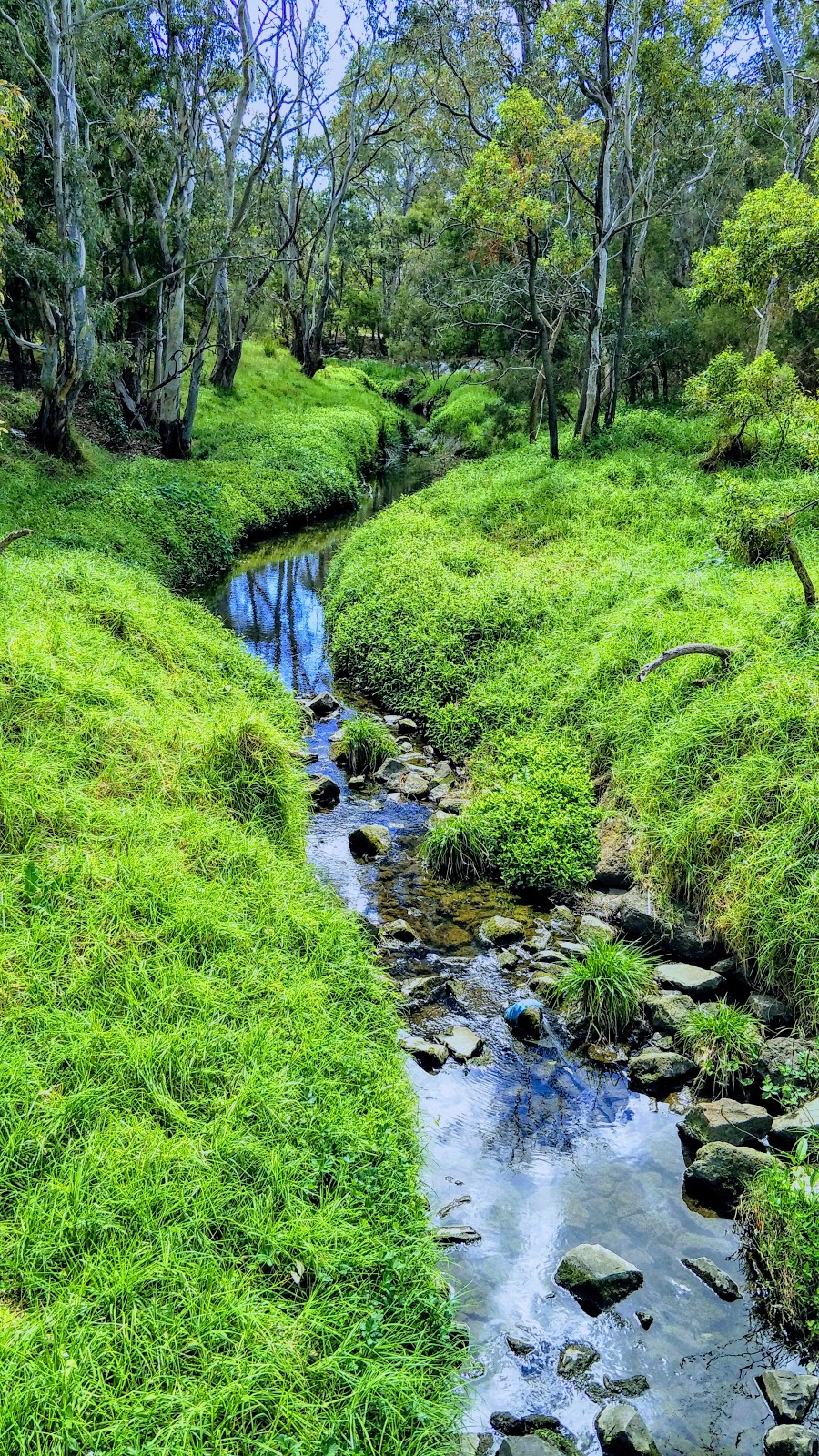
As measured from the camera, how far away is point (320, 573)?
21062 millimetres

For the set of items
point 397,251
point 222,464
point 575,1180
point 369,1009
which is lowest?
point 575,1180

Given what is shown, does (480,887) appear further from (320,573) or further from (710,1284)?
(320,573)

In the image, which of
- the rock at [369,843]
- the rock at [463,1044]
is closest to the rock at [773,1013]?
the rock at [463,1044]

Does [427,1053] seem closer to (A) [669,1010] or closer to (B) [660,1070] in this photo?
(B) [660,1070]

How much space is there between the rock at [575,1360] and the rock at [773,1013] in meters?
2.93

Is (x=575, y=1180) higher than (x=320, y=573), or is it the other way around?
(x=320, y=573)

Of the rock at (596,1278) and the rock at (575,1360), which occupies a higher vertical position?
the rock at (596,1278)

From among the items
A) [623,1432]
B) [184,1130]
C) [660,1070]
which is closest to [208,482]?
[660,1070]

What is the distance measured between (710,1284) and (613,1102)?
151cm

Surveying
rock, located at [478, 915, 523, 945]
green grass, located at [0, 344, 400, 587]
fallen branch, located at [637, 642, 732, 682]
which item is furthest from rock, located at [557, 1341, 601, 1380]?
green grass, located at [0, 344, 400, 587]

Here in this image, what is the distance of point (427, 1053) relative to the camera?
22.0 ft

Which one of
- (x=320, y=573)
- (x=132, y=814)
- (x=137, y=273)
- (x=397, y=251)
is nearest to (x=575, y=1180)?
(x=132, y=814)

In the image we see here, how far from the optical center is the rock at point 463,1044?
676 cm

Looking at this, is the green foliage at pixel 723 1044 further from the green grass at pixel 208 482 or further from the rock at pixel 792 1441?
the green grass at pixel 208 482
